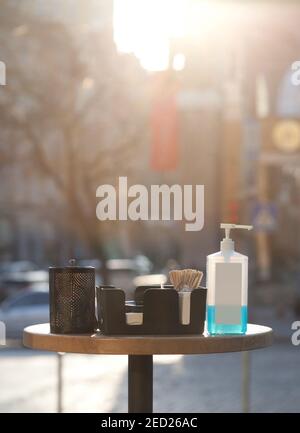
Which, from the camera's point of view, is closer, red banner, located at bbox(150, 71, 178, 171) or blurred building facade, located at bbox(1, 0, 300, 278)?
red banner, located at bbox(150, 71, 178, 171)

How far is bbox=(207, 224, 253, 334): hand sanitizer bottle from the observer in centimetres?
434

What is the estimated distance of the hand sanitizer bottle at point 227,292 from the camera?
4344 millimetres

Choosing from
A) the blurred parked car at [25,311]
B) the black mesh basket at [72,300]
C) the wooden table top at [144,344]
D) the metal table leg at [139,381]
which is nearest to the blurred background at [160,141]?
the blurred parked car at [25,311]

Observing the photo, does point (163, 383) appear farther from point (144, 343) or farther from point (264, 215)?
point (264, 215)

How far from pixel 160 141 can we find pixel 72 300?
26944mm

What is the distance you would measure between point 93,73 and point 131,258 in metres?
31.8

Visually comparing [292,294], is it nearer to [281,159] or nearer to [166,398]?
[281,159]

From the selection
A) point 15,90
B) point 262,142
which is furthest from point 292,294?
point 15,90

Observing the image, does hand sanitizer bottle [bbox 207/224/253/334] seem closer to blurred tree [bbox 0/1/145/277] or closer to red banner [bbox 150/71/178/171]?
blurred tree [bbox 0/1/145/277]

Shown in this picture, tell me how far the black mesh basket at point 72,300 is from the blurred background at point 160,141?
3281 mm

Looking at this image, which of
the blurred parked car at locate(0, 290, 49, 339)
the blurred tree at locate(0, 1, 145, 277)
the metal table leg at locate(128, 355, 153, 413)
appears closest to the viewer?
the metal table leg at locate(128, 355, 153, 413)

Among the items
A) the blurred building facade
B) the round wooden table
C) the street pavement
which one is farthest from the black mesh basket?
the blurred building facade

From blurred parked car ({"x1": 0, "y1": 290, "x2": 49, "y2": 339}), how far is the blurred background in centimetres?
2

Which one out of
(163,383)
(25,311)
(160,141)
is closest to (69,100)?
(160,141)
